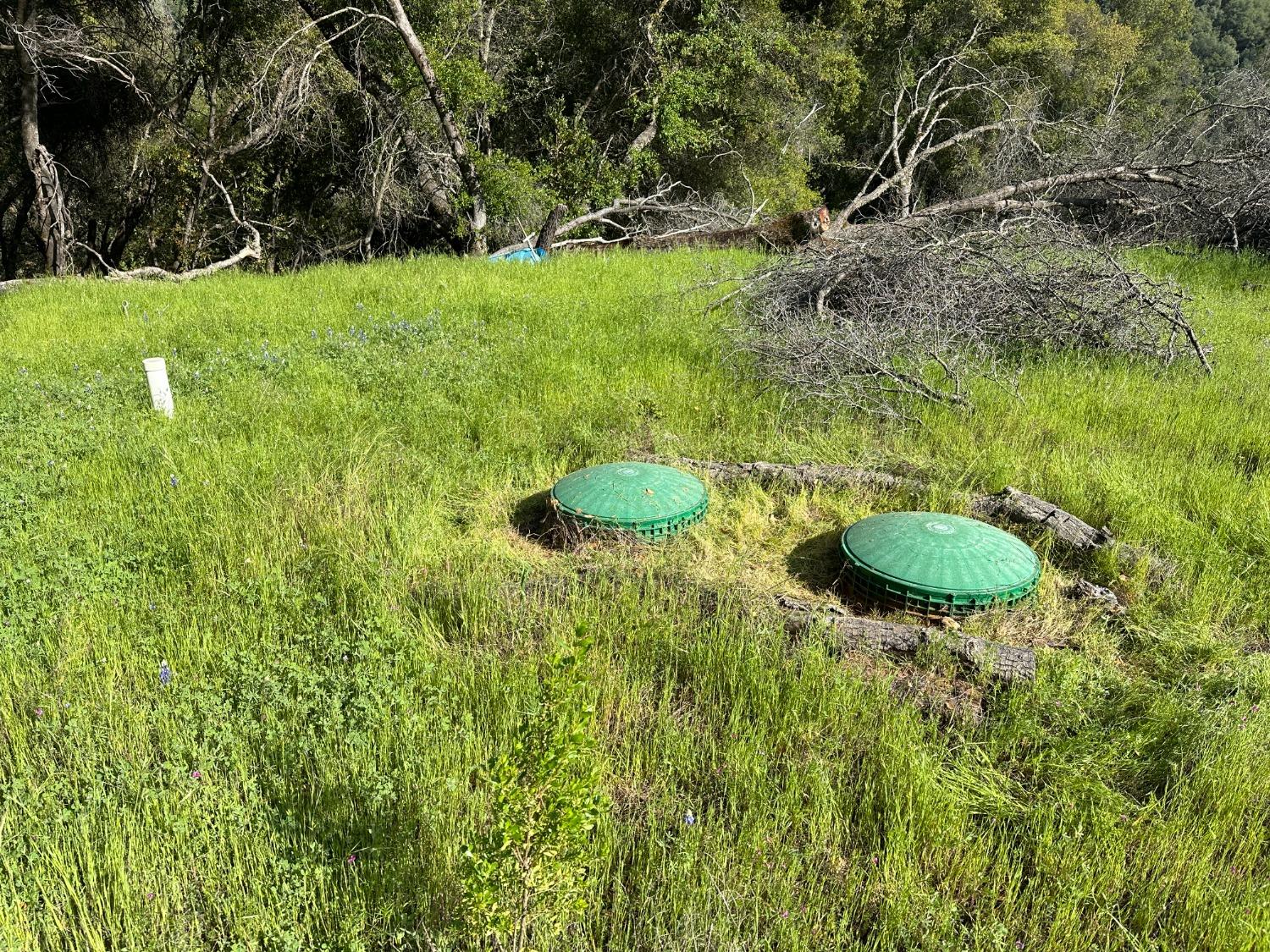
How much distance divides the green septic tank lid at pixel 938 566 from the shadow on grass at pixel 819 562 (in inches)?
7.1

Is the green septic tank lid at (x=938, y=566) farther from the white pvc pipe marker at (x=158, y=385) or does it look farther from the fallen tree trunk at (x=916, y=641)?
the white pvc pipe marker at (x=158, y=385)

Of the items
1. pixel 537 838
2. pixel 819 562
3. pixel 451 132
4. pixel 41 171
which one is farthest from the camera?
pixel 41 171

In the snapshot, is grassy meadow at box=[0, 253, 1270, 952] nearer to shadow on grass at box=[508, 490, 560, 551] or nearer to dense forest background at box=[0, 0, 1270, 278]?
shadow on grass at box=[508, 490, 560, 551]

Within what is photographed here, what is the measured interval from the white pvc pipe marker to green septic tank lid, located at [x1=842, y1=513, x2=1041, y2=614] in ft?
14.8

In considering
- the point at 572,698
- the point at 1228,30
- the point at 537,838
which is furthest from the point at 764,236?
the point at 1228,30

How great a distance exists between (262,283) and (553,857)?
9386mm

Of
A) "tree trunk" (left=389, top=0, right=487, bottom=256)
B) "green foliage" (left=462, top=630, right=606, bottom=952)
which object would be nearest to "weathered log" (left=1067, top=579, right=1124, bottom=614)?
"green foliage" (left=462, top=630, right=606, bottom=952)

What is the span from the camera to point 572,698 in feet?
6.05

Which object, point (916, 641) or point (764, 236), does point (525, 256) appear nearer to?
point (764, 236)

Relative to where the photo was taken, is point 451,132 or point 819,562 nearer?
point 819,562

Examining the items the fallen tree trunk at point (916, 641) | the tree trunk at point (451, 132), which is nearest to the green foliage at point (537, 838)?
the fallen tree trunk at point (916, 641)

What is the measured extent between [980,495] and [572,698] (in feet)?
11.3

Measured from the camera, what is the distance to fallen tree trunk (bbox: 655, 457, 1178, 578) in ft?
12.3

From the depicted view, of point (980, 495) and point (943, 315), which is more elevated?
point (943, 315)
